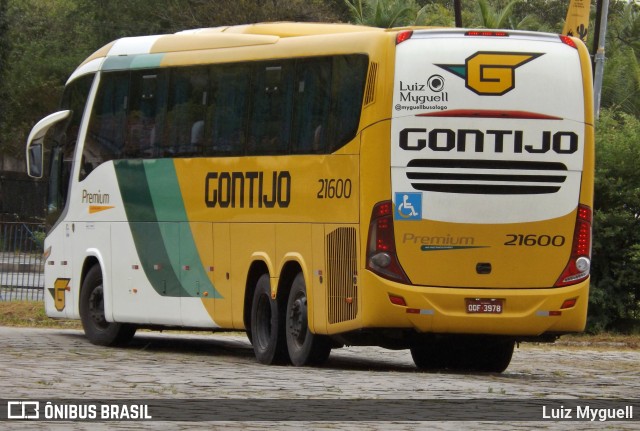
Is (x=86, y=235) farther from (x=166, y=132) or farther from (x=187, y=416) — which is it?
(x=187, y=416)

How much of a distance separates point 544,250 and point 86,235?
7.34 metres

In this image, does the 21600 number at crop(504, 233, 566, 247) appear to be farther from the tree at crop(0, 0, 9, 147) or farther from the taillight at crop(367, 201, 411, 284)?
the tree at crop(0, 0, 9, 147)

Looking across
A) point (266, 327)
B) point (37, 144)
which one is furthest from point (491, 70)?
point (37, 144)

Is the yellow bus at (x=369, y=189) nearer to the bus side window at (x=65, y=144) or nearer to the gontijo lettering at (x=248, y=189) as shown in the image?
the gontijo lettering at (x=248, y=189)

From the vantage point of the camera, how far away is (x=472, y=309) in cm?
1491

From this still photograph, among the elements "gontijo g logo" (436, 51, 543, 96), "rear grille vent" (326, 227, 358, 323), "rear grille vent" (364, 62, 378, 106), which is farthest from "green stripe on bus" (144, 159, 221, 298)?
"gontijo g logo" (436, 51, 543, 96)

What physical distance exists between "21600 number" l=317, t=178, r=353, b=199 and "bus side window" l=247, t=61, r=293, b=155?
2.78 ft

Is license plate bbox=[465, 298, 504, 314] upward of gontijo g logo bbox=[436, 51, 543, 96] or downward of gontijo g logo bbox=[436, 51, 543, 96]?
downward

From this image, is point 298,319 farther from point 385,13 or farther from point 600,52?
point 385,13

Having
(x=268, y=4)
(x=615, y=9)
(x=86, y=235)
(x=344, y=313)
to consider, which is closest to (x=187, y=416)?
(x=344, y=313)

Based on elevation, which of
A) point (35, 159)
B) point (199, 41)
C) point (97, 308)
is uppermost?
point (199, 41)

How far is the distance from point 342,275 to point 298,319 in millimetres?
1132

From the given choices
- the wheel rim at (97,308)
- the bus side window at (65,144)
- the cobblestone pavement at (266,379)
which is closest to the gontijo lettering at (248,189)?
the cobblestone pavement at (266,379)

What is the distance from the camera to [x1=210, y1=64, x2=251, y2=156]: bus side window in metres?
17.3
